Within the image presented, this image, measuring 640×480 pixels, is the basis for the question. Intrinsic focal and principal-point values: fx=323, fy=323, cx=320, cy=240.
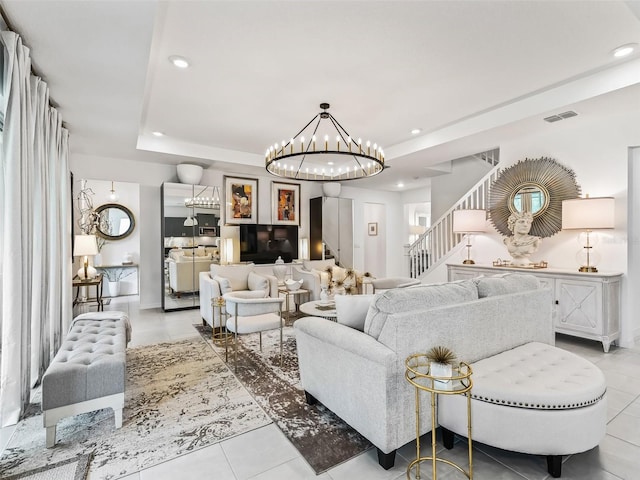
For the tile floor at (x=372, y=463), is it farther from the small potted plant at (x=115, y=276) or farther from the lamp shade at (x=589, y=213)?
the small potted plant at (x=115, y=276)

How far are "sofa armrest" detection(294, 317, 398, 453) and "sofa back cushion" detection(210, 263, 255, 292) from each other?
2.41 metres

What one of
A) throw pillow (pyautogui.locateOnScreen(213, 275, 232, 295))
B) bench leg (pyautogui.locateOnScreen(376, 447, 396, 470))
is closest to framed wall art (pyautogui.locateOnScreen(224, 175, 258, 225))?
throw pillow (pyautogui.locateOnScreen(213, 275, 232, 295))

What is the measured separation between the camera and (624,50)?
281cm

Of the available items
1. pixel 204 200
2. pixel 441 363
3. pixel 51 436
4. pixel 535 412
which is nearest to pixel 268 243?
pixel 204 200

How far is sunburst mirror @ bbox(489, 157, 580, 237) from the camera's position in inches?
165

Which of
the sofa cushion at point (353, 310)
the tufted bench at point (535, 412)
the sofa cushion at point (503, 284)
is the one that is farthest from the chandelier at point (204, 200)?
the tufted bench at point (535, 412)

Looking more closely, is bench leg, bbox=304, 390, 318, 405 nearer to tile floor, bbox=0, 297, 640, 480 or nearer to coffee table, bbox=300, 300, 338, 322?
tile floor, bbox=0, 297, 640, 480

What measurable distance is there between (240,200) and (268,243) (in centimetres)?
105

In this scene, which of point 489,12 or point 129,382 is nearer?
point 489,12

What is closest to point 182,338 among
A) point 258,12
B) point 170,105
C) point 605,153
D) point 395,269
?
point 170,105

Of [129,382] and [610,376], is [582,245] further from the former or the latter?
[129,382]

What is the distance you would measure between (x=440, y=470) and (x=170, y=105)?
4.32 meters

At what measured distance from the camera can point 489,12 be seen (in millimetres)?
2322

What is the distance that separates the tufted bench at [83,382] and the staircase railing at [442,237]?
196 inches
